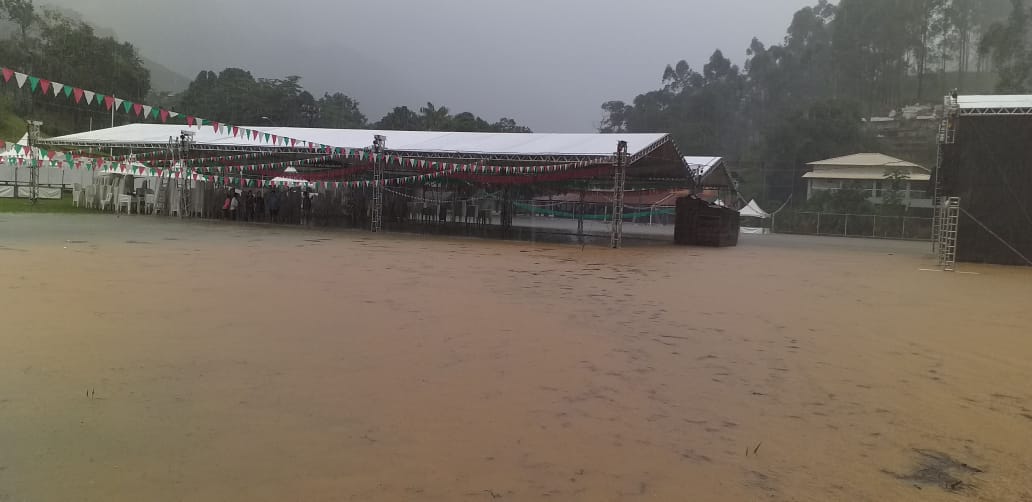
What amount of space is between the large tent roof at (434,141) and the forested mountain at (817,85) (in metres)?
29.1

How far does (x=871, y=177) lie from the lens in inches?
1479

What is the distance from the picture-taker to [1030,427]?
390 cm

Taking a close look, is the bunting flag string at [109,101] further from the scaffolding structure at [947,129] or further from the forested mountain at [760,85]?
the forested mountain at [760,85]

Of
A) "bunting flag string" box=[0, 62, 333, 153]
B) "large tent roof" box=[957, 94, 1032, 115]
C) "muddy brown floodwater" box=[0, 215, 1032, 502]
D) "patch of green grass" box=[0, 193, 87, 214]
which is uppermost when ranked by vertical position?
"large tent roof" box=[957, 94, 1032, 115]

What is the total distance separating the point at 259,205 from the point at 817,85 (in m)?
59.8

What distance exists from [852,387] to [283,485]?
12.2ft

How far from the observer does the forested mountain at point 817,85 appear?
46.2m

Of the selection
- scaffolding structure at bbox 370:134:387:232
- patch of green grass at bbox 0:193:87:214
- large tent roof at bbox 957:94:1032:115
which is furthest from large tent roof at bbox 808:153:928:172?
patch of green grass at bbox 0:193:87:214

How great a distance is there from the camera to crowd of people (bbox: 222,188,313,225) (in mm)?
22406

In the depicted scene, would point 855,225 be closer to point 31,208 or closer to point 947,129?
point 947,129

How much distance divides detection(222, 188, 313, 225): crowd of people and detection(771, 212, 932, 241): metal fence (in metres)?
22.7

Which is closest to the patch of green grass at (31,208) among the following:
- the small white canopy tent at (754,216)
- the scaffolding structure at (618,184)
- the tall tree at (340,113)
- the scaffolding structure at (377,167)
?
the scaffolding structure at (377,167)

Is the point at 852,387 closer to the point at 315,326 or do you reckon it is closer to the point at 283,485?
the point at 283,485

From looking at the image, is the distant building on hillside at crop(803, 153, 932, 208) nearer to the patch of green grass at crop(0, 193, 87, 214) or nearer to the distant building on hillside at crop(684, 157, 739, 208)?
the distant building on hillside at crop(684, 157, 739, 208)
